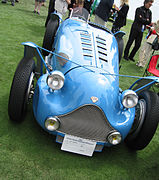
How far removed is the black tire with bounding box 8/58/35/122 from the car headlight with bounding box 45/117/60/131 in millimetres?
403

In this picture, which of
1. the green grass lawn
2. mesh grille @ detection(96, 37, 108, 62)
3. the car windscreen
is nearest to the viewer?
the green grass lawn

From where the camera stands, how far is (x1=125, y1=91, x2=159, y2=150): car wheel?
2514 millimetres

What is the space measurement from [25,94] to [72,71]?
2.06 ft

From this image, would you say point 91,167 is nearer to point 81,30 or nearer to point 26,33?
point 81,30

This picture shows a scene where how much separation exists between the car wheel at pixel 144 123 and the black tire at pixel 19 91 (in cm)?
143

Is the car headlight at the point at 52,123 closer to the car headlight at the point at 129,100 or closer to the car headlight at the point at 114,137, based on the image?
the car headlight at the point at 114,137

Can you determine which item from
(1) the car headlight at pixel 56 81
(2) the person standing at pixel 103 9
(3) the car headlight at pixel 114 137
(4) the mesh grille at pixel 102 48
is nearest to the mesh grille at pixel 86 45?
(4) the mesh grille at pixel 102 48

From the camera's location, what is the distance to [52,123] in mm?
2275

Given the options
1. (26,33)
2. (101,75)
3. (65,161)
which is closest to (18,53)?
(26,33)

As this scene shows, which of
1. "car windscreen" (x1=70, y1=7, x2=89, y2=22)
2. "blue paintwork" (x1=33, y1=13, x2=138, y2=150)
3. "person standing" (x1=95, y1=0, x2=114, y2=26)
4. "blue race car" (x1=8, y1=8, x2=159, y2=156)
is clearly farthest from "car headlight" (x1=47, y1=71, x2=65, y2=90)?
"person standing" (x1=95, y1=0, x2=114, y2=26)

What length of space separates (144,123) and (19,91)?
1.53 meters

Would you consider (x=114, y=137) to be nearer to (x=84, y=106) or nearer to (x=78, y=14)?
(x=84, y=106)

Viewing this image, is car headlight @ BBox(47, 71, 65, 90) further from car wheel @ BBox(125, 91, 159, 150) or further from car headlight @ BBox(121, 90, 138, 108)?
car wheel @ BBox(125, 91, 159, 150)

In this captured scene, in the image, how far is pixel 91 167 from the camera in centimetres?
239
